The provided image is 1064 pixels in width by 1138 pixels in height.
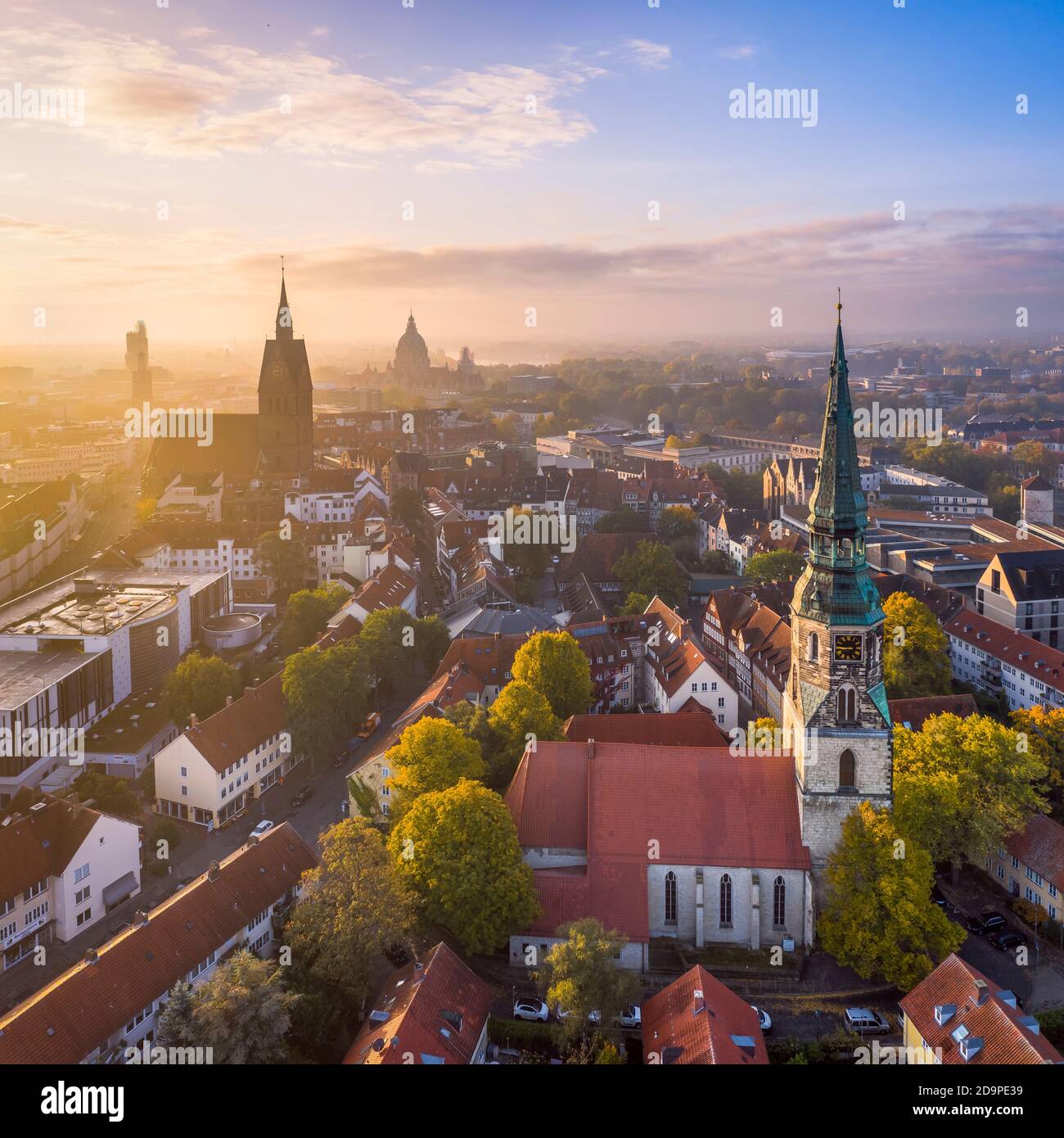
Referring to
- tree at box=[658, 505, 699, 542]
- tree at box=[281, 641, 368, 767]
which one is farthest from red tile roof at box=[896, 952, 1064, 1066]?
tree at box=[658, 505, 699, 542]

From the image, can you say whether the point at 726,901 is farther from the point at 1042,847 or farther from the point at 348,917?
the point at 1042,847

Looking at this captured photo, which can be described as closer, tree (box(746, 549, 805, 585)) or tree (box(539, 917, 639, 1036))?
tree (box(539, 917, 639, 1036))

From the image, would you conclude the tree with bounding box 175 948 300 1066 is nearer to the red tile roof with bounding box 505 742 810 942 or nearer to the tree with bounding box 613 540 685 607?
the red tile roof with bounding box 505 742 810 942

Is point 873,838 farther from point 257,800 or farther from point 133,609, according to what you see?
point 133,609

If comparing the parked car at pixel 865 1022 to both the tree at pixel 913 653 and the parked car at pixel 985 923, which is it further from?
the tree at pixel 913 653

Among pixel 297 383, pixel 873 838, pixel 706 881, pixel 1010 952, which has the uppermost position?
pixel 297 383

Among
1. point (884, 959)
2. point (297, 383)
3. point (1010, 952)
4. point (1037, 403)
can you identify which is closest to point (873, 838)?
point (884, 959)

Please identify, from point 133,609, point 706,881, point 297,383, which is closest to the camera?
point 706,881
